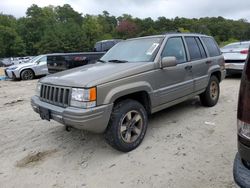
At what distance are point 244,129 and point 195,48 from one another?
372 centimetres

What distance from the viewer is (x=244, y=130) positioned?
1.91 m

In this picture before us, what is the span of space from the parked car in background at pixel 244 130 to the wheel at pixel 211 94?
3832 millimetres

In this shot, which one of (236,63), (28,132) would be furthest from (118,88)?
(236,63)

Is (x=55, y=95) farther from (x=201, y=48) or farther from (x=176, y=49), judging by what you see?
(x=201, y=48)

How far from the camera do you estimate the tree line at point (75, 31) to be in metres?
52.5

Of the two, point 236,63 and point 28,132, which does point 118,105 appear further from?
point 236,63

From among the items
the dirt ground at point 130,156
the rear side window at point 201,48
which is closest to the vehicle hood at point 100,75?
the dirt ground at point 130,156

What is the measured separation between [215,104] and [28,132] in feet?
13.4

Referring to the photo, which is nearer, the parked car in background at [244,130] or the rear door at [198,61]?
the parked car in background at [244,130]

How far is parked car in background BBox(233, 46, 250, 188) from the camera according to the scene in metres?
1.82

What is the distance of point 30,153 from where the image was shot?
160 inches

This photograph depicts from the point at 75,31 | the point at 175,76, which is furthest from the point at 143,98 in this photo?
the point at 75,31

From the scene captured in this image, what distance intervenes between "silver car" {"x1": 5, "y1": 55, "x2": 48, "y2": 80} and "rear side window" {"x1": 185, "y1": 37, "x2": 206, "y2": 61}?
1051 cm

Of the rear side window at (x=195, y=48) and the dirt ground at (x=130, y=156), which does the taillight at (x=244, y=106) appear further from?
the rear side window at (x=195, y=48)
